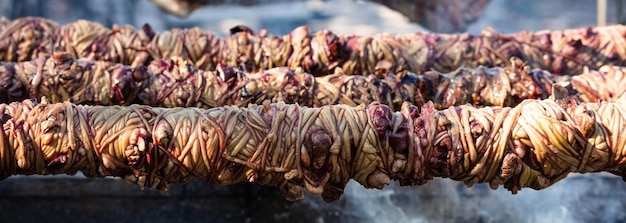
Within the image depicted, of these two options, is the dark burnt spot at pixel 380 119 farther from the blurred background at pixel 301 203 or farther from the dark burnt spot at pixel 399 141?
the blurred background at pixel 301 203

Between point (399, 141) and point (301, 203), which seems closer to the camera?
point (399, 141)

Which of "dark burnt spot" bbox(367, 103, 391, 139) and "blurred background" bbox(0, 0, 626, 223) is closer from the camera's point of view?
"dark burnt spot" bbox(367, 103, 391, 139)

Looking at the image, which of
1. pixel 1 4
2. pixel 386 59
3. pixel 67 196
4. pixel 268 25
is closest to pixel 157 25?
pixel 268 25

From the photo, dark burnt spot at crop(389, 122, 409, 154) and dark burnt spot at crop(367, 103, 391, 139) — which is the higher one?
dark burnt spot at crop(367, 103, 391, 139)

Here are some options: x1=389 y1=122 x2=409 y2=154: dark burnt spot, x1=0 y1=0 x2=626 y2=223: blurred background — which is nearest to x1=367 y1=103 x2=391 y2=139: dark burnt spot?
x1=389 y1=122 x2=409 y2=154: dark burnt spot

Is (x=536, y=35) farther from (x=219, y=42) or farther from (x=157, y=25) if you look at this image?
(x=157, y=25)

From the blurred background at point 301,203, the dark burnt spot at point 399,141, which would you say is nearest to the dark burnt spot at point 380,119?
the dark burnt spot at point 399,141

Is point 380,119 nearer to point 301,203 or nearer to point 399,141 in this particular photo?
point 399,141

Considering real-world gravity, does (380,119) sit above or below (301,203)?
above

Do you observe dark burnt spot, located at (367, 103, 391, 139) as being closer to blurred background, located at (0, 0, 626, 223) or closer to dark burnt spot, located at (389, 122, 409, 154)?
dark burnt spot, located at (389, 122, 409, 154)

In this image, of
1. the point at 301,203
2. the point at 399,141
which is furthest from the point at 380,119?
the point at 301,203

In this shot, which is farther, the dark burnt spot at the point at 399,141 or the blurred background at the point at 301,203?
the blurred background at the point at 301,203
